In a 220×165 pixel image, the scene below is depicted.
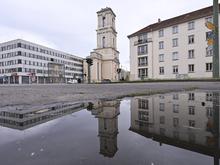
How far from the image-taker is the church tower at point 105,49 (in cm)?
6200

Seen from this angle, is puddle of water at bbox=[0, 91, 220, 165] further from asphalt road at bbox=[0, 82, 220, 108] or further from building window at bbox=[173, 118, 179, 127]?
asphalt road at bbox=[0, 82, 220, 108]

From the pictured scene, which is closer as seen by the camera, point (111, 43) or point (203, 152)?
point (203, 152)

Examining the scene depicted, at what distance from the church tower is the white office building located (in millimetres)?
22888

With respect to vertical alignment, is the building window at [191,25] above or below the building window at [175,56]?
above

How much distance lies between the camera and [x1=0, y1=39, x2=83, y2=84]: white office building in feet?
206

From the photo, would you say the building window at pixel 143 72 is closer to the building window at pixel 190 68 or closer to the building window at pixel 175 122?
the building window at pixel 190 68

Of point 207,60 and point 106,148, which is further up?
point 207,60

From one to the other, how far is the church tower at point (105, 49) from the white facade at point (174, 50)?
19.9 metres

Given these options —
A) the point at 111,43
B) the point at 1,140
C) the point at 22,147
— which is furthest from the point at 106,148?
the point at 111,43

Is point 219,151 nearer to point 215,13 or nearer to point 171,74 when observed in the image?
point 215,13

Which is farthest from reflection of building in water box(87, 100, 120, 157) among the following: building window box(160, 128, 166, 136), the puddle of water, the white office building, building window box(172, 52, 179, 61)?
the white office building

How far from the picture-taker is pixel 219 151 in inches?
44.2

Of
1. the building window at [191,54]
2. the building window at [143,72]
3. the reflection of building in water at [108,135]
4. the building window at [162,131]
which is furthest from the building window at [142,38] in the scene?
the building window at [162,131]

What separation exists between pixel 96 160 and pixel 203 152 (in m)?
0.67
